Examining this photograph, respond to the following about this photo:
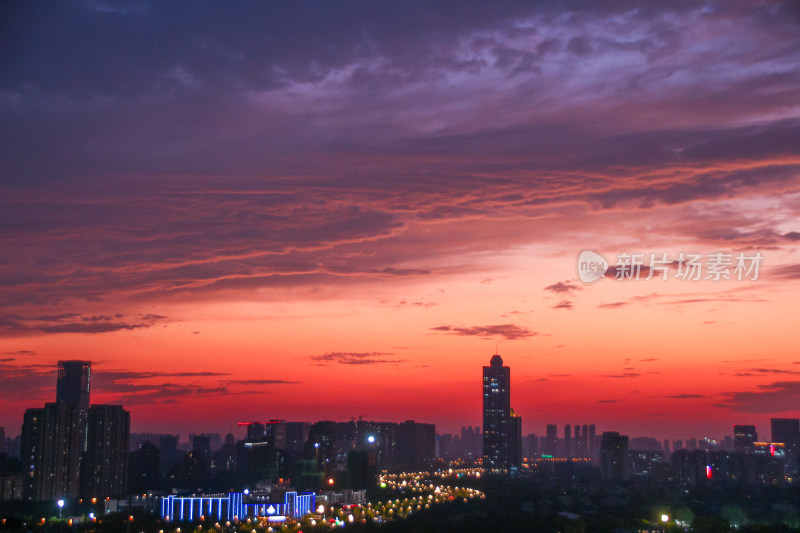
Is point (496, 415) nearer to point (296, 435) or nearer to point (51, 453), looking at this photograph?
point (296, 435)

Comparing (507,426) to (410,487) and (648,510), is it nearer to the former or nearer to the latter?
(410,487)

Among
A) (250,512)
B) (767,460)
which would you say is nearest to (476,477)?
(767,460)

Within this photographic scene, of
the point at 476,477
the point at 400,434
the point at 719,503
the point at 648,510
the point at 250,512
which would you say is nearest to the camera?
the point at 250,512

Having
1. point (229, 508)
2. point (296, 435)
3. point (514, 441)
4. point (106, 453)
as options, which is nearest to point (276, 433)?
point (296, 435)

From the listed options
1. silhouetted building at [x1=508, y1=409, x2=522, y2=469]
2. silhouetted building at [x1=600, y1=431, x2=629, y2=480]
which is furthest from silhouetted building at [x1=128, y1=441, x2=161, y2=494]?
silhouetted building at [x1=508, y1=409, x2=522, y2=469]

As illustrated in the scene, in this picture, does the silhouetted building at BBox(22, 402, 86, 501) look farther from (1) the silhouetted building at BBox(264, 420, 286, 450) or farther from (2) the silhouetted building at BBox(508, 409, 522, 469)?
(2) the silhouetted building at BBox(508, 409, 522, 469)

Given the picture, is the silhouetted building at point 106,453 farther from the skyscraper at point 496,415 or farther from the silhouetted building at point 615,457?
the skyscraper at point 496,415

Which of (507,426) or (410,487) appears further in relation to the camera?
(507,426)
